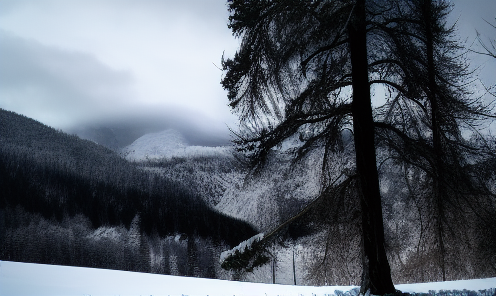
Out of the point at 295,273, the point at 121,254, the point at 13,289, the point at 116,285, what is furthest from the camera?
the point at 121,254

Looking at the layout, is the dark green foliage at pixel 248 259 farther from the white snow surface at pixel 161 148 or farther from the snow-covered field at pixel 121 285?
the white snow surface at pixel 161 148

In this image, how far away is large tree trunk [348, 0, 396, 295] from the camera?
3836 mm

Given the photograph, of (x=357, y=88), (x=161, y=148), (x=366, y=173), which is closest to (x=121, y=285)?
(x=161, y=148)

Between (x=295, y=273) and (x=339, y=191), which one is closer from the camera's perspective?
(x=339, y=191)

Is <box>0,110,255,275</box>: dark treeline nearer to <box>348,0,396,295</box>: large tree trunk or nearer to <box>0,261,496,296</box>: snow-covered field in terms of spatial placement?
<box>0,261,496,296</box>: snow-covered field

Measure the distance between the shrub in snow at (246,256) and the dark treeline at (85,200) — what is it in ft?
5.72

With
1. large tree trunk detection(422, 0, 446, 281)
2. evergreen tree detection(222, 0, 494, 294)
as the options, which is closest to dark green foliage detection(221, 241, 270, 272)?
evergreen tree detection(222, 0, 494, 294)

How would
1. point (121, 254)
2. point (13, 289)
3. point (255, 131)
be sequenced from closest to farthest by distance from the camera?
1. point (13, 289)
2. point (255, 131)
3. point (121, 254)

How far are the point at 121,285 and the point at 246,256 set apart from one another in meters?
1.50

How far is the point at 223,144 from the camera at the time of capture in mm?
5664

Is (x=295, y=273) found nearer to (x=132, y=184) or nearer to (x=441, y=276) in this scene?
(x=441, y=276)

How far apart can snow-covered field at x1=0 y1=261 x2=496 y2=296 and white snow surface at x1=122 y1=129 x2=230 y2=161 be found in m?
2.00

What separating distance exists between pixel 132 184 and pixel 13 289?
2766mm

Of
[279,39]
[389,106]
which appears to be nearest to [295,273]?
[389,106]
